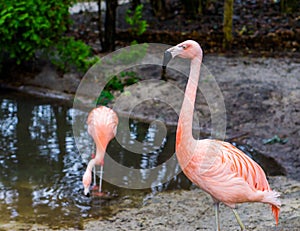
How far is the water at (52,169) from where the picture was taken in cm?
537

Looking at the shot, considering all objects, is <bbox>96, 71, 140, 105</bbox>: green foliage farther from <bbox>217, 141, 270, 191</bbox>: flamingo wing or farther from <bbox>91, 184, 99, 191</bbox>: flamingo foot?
<bbox>217, 141, 270, 191</bbox>: flamingo wing

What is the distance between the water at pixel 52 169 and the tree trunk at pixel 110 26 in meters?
2.08

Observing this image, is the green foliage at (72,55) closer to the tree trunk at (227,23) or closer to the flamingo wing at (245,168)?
the tree trunk at (227,23)

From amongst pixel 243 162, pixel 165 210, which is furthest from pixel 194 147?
pixel 165 210

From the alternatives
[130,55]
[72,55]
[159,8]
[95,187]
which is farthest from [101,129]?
[159,8]

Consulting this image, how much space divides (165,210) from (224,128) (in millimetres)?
2424

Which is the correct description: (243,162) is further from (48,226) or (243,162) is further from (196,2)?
(196,2)

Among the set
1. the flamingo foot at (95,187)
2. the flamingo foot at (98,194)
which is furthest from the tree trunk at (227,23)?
the flamingo foot at (98,194)

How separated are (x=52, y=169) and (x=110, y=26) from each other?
4343 mm

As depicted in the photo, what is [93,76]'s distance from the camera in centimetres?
922

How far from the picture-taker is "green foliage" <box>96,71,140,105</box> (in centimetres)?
854

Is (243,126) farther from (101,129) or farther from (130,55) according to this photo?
(130,55)

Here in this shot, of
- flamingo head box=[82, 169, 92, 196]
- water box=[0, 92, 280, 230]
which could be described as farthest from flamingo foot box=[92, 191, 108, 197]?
flamingo head box=[82, 169, 92, 196]

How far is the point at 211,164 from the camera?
388cm
